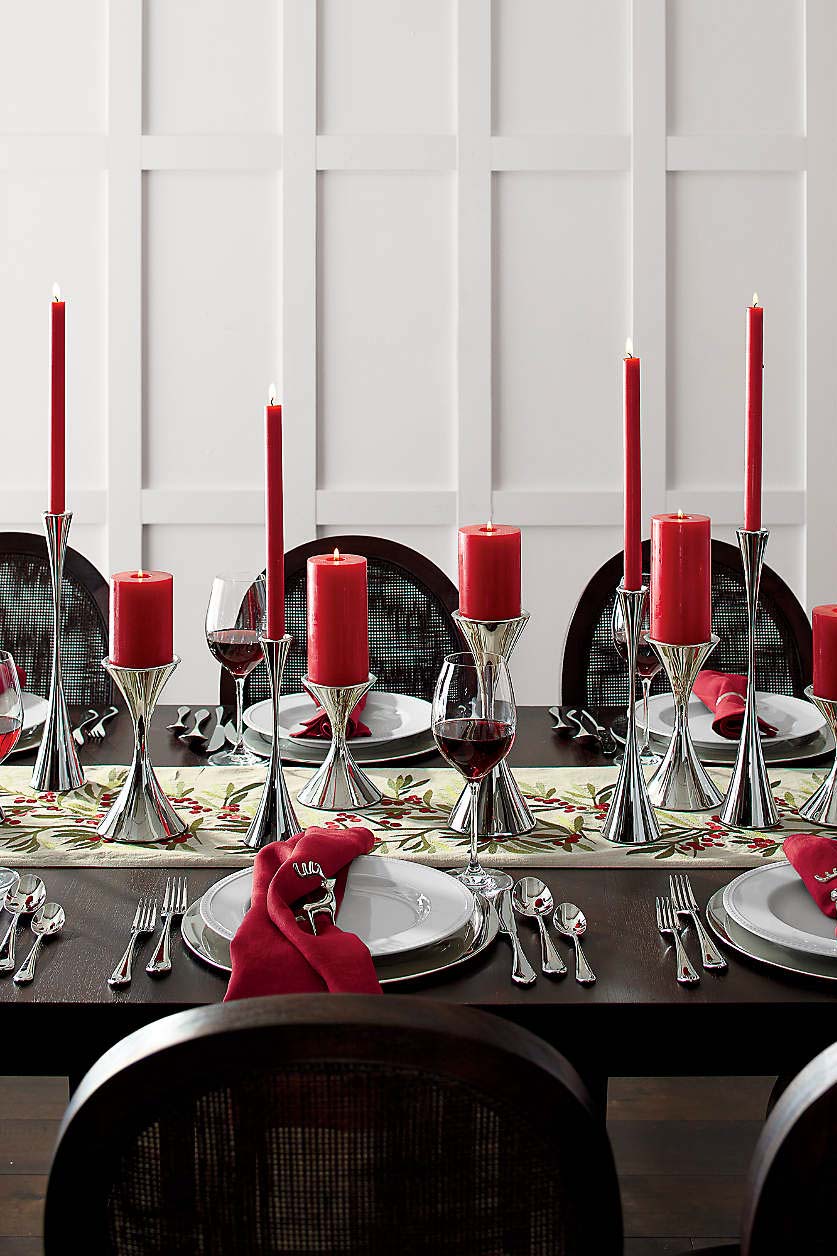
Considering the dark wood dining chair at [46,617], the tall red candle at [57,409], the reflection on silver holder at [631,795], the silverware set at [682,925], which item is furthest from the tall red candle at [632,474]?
the dark wood dining chair at [46,617]

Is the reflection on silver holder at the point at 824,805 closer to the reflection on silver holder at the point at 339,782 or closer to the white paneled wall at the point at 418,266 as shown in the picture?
the reflection on silver holder at the point at 339,782

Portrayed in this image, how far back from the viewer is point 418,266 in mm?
3176

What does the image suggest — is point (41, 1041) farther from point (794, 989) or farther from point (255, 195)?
point (255, 195)

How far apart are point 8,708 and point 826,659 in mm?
843

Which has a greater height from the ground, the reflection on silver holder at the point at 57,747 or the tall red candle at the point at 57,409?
the tall red candle at the point at 57,409

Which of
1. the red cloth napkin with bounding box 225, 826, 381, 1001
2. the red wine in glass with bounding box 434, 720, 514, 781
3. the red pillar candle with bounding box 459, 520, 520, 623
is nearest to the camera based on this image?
the red cloth napkin with bounding box 225, 826, 381, 1001

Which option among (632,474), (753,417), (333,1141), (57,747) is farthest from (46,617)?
(333,1141)

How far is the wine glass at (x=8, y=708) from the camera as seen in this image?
129cm

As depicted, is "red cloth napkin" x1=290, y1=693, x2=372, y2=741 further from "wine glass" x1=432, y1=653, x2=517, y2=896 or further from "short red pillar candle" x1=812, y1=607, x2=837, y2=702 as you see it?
"short red pillar candle" x1=812, y1=607, x2=837, y2=702

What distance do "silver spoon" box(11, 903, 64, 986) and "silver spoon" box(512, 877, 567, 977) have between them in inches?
16.2

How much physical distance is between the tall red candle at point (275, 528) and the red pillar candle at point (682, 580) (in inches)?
15.9

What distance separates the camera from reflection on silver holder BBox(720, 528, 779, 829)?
4.57 ft

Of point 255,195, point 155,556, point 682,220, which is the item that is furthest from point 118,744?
point 682,220

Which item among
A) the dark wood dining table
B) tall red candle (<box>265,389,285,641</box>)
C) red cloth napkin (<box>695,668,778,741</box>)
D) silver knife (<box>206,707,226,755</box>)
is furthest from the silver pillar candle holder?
red cloth napkin (<box>695,668,778,741</box>)
